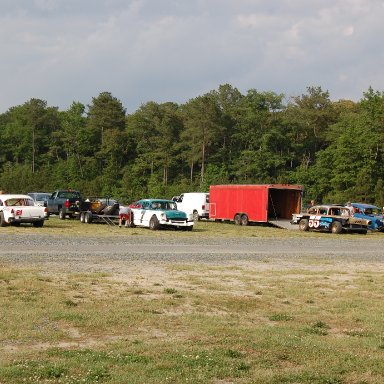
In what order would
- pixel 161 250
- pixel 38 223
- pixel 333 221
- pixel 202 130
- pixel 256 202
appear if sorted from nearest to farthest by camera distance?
pixel 161 250 → pixel 38 223 → pixel 333 221 → pixel 256 202 → pixel 202 130

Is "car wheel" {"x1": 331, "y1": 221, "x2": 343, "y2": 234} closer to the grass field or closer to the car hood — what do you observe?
the car hood

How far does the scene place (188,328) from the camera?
9.62 meters

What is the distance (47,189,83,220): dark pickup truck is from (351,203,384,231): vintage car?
16410mm

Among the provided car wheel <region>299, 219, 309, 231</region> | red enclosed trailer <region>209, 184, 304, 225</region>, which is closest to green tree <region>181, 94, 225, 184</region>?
red enclosed trailer <region>209, 184, 304, 225</region>

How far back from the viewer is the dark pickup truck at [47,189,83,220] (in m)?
42.3

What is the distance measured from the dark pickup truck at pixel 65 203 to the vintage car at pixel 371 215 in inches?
646

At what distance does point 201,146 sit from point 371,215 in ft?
204

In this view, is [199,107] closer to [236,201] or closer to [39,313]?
[236,201]

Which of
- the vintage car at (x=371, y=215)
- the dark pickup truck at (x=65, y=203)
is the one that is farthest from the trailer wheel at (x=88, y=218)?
the vintage car at (x=371, y=215)

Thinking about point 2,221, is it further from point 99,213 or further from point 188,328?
point 188,328

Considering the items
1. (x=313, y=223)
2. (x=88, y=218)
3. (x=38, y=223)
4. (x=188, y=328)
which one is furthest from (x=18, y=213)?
(x=188, y=328)

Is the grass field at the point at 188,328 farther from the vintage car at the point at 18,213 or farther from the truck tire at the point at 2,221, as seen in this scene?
the truck tire at the point at 2,221

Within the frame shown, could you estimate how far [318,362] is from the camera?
776 cm

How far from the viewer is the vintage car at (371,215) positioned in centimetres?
3947
